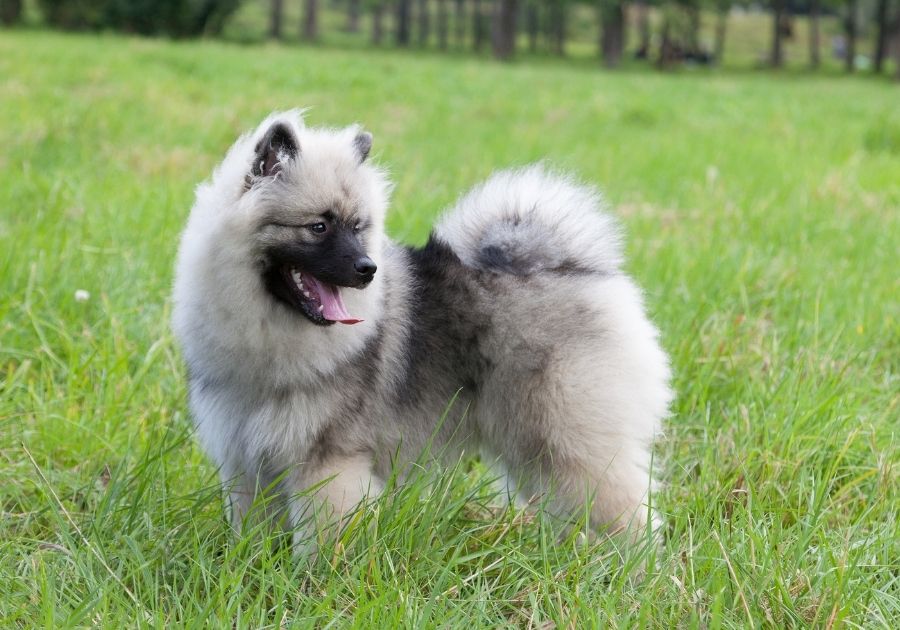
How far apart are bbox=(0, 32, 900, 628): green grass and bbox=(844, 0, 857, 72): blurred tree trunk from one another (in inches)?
1716

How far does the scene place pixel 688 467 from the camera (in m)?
3.15

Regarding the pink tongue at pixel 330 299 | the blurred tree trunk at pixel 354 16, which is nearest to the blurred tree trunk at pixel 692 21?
the blurred tree trunk at pixel 354 16

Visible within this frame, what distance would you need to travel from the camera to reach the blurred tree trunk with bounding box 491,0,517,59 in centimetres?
4059

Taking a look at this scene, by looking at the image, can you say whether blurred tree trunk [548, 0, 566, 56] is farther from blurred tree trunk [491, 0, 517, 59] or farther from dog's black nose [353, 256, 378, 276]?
dog's black nose [353, 256, 378, 276]

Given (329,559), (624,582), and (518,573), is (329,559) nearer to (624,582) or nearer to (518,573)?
(518,573)

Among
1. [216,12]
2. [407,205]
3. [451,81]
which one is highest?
[216,12]

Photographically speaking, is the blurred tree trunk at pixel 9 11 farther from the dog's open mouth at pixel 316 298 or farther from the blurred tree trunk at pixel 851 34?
the blurred tree trunk at pixel 851 34

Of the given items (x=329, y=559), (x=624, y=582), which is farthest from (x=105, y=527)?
(x=624, y=582)

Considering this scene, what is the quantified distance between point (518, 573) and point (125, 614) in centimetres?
102

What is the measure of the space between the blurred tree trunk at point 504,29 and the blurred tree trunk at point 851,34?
17505 mm

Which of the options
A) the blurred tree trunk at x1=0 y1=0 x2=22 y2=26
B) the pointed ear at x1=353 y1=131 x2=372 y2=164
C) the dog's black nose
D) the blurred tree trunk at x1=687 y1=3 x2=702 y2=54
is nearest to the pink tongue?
the dog's black nose

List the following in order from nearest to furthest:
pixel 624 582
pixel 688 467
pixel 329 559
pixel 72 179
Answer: pixel 624 582, pixel 329 559, pixel 688 467, pixel 72 179

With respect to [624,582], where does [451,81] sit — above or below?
above

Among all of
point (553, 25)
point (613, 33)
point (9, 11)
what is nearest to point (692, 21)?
point (613, 33)
